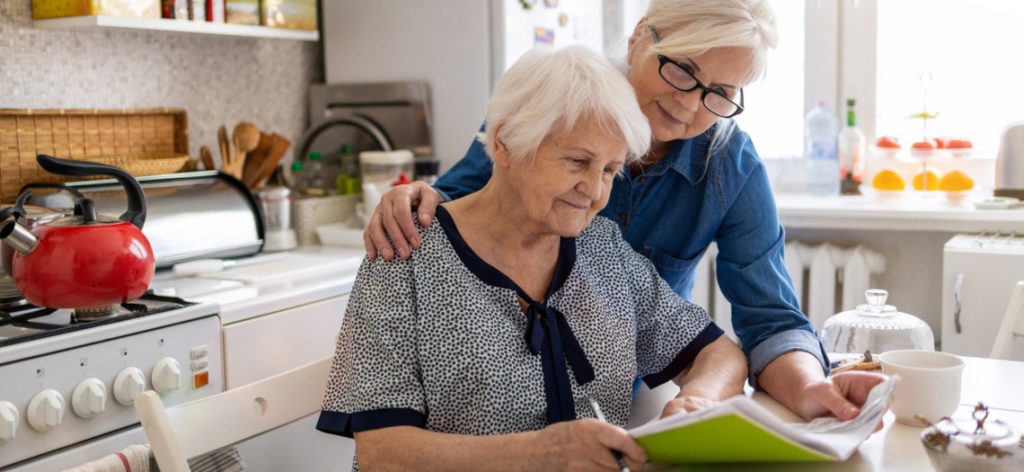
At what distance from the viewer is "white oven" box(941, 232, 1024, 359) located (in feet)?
7.46

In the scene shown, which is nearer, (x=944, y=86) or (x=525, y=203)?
(x=525, y=203)

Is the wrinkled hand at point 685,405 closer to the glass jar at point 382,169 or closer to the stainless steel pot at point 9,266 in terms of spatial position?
the stainless steel pot at point 9,266

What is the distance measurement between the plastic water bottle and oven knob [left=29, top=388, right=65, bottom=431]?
2223 millimetres

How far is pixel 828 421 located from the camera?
4.03 ft

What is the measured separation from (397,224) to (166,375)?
736 mm

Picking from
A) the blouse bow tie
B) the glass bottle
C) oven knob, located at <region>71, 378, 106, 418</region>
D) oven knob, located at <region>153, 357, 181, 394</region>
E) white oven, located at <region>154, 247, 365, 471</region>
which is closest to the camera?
the blouse bow tie

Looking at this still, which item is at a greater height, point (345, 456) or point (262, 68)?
point (262, 68)

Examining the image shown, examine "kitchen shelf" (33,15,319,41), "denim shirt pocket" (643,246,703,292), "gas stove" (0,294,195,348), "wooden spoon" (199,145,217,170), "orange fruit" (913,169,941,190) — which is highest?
"kitchen shelf" (33,15,319,41)

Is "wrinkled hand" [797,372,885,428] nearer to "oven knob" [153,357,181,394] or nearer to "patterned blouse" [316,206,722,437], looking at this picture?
"patterned blouse" [316,206,722,437]

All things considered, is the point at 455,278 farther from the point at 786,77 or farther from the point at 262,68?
the point at 786,77

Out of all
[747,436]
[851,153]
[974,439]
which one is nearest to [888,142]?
[851,153]

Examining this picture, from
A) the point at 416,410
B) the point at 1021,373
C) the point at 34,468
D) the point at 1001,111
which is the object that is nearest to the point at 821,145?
the point at 1001,111

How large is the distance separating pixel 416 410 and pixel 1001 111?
2.30 metres

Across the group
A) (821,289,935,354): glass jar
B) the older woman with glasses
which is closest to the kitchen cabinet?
(821,289,935,354): glass jar
